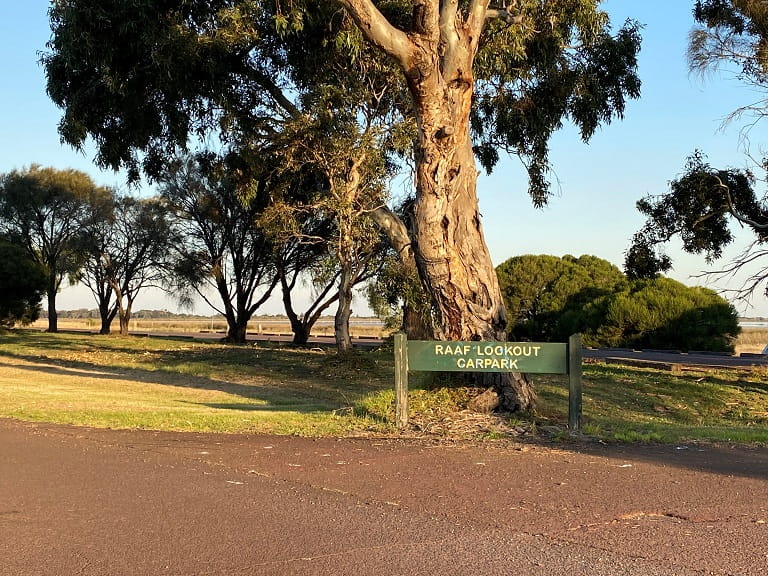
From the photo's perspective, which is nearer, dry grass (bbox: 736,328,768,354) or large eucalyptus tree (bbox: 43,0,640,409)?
large eucalyptus tree (bbox: 43,0,640,409)

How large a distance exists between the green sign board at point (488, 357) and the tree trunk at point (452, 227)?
1.38 m

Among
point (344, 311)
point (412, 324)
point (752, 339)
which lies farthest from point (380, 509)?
point (752, 339)

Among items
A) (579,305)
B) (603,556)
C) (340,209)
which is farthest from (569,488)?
(579,305)

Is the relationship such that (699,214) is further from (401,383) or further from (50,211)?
(50,211)

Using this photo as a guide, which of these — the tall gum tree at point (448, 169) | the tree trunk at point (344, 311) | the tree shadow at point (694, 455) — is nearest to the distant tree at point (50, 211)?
the tree trunk at point (344, 311)

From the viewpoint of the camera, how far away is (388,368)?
25344mm

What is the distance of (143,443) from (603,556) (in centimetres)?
598

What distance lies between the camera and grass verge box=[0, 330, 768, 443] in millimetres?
10867

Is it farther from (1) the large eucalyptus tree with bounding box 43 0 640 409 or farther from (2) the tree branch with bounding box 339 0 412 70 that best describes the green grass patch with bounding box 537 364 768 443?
(2) the tree branch with bounding box 339 0 412 70

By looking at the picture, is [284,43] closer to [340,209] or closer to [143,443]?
[340,209]

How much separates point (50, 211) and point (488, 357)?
4701 cm

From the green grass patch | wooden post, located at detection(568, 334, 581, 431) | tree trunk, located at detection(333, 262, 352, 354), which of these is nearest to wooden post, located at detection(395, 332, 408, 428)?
wooden post, located at detection(568, 334, 581, 431)

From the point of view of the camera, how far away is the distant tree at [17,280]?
150 ft

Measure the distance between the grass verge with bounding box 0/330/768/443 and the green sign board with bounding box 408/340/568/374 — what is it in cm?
76
